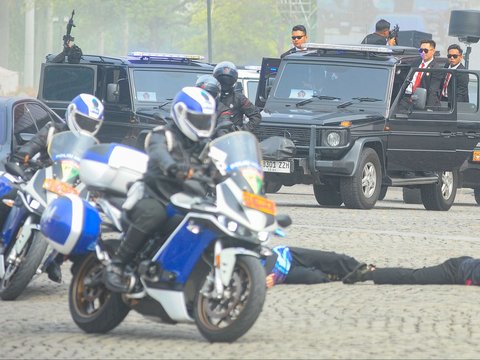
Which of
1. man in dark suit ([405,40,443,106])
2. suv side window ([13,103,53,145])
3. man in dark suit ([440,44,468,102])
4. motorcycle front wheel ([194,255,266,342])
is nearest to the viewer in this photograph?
motorcycle front wheel ([194,255,266,342])

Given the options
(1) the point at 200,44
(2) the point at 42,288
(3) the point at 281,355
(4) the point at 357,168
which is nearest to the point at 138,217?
(3) the point at 281,355

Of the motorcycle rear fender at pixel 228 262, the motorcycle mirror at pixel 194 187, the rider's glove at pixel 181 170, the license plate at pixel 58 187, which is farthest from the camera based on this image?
the license plate at pixel 58 187

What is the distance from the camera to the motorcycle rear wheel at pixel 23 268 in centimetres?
1167

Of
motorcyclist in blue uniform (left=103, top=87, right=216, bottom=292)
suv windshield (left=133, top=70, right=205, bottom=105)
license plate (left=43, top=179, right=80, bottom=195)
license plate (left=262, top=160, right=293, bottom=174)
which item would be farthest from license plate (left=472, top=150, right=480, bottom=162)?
motorcyclist in blue uniform (left=103, top=87, right=216, bottom=292)

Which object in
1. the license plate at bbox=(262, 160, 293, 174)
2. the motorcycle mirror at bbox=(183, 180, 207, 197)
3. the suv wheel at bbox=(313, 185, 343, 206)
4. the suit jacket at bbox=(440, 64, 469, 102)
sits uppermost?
the motorcycle mirror at bbox=(183, 180, 207, 197)

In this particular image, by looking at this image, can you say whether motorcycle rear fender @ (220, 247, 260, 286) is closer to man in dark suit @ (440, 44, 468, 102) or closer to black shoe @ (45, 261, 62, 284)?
black shoe @ (45, 261, 62, 284)

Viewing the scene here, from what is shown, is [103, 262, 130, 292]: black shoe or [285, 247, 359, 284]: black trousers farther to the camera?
[285, 247, 359, 284]: black trousers

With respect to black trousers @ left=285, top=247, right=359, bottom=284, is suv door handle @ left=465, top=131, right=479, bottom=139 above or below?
below

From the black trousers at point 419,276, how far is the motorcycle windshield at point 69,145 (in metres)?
2.27

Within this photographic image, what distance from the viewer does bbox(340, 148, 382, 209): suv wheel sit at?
21234 millimetres

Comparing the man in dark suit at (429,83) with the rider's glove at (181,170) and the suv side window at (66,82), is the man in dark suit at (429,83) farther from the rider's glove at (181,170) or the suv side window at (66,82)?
the rider's glove at (181,170)

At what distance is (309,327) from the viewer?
10367 mm

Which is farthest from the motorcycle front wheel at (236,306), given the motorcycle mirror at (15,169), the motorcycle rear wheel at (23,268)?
the motorcycle mirror at (15,169)

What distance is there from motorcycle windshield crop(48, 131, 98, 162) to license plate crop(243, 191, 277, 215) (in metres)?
2.70
